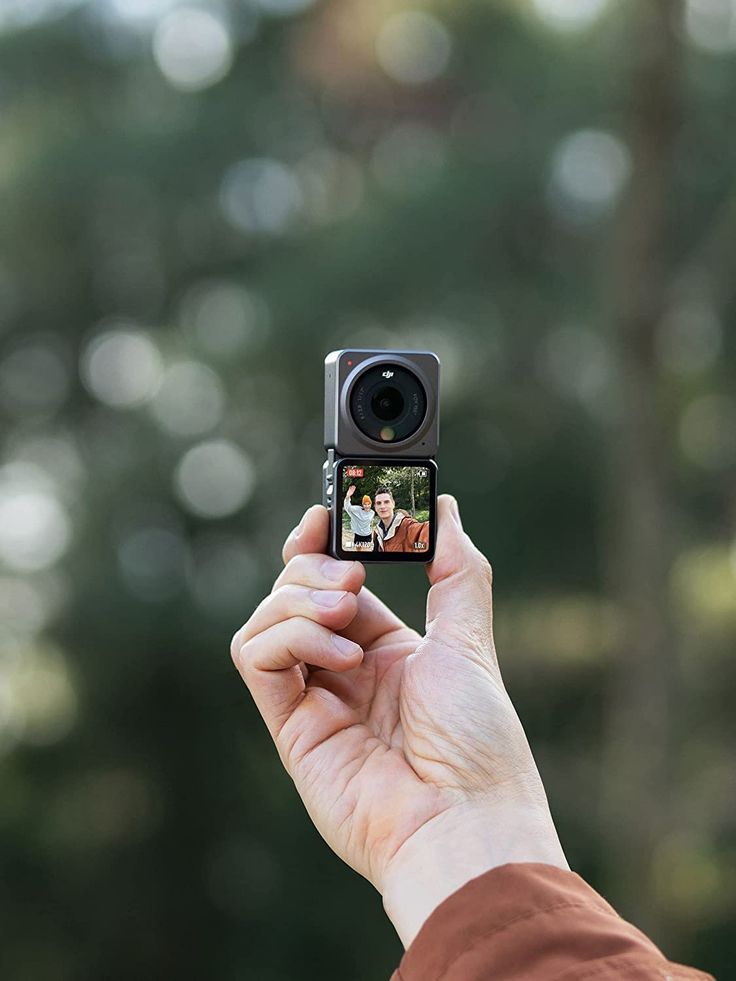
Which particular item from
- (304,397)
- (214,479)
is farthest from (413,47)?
(214,479)

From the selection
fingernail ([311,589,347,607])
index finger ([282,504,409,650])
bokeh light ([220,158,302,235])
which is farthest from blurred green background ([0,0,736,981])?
fingernail ([311,589,347,607])

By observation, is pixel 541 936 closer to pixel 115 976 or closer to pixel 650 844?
pixel 650 844

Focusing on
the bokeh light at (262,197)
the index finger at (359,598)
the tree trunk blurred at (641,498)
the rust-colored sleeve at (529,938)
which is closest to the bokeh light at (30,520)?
the bokeh light at (262,197)

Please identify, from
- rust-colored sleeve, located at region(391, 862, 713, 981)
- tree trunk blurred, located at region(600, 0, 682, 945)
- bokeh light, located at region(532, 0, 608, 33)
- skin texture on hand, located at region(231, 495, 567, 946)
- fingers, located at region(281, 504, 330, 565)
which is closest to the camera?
rust-colored sleeve, located at region(391, 862, 713, 981)

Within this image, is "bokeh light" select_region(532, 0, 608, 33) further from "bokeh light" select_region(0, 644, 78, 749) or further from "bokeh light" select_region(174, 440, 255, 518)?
"bokeh light" select_region(0, 644, 78, 749)

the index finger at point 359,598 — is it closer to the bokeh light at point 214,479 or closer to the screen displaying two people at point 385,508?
the screen displaying two people at point 385,508

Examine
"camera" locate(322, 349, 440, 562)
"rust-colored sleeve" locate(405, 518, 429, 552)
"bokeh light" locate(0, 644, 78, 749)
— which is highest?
"camera" locate(322, 349, 440, 562)

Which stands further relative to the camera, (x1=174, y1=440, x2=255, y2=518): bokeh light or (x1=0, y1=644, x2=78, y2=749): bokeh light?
(x1=174, y1=440, x2=255, y2=518): bokeh light

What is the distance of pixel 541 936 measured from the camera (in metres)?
0.59

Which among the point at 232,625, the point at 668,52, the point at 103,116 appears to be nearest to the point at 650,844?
the point at 232,625

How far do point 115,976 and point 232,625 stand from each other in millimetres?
1016

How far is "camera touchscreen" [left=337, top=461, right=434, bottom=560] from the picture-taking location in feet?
2.76

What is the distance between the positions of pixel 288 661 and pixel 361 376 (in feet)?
0.71

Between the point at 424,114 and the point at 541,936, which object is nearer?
the point at 541,936
